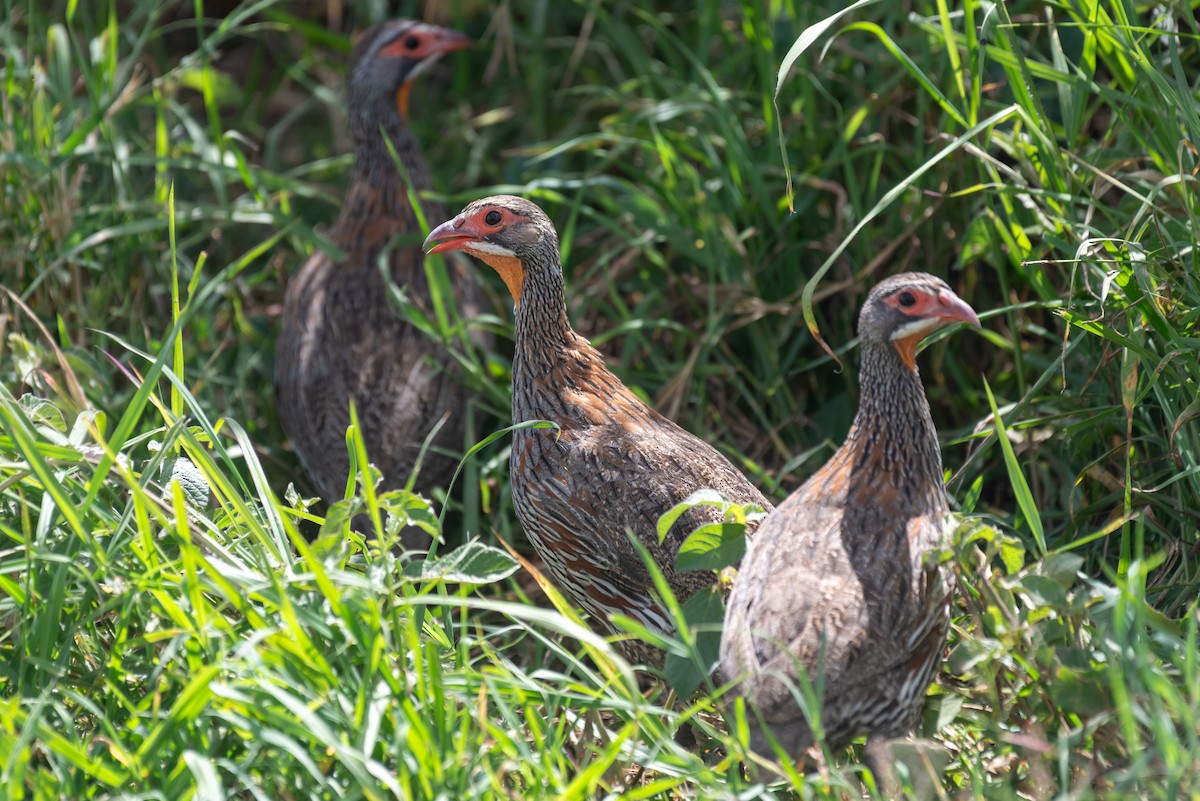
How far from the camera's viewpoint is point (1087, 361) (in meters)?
3.89

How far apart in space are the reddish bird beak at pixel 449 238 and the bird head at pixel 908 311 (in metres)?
1.24

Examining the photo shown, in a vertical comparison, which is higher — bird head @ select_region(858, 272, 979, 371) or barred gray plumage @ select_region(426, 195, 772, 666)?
bird head @ select_region(858, 272, 979, 371)

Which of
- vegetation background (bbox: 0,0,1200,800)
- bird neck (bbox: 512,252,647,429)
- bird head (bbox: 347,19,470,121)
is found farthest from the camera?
bird head (bbox: 347,19,470,121)

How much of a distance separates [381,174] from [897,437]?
2567 mm

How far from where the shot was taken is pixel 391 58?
16.5 feet

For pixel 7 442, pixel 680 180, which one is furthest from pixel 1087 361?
pixel 7 442

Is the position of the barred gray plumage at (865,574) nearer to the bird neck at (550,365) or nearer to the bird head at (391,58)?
the bird neck at (550,365)

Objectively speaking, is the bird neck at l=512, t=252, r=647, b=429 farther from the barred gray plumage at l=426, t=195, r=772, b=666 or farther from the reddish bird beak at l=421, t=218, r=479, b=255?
the reddish bird beak at l=421, t=218, r=479, b=255

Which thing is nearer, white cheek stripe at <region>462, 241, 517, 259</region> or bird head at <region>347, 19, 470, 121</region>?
white cheek stripe at <region>462, 241, 517, 259</region>

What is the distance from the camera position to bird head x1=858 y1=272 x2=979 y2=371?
123 inches

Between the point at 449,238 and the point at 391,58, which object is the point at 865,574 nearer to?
the point at 449,238

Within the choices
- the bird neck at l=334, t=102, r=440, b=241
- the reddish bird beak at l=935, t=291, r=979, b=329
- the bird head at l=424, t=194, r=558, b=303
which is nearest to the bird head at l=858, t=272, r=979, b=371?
the reddish bird beak at l=935, t=291, r=979, b=329

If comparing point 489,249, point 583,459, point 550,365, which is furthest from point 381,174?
point 583,459

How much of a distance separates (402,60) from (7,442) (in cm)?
264
